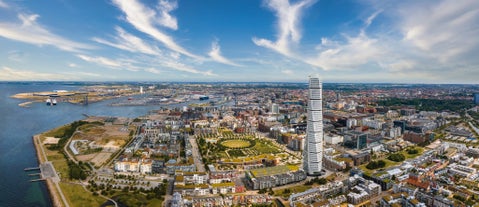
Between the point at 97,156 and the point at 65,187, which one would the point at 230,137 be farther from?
the point at 65,187

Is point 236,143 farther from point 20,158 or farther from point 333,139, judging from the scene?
point 20,158

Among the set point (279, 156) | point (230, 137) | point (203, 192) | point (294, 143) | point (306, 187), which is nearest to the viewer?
point (203, 192)

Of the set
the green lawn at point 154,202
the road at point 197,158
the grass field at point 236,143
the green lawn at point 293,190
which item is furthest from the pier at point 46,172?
the grass field at point 236,143

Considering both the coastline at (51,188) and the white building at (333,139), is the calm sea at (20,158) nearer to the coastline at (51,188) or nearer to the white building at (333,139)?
the coastline at (51,188)

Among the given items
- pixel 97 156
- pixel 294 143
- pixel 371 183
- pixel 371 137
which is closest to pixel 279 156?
pixel 294 143

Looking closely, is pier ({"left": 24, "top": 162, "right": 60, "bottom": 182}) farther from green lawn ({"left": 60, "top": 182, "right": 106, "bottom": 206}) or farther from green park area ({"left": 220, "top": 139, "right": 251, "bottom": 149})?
green park area ({"left": 220, "top": 139, "right": 251, "bottom": 149})

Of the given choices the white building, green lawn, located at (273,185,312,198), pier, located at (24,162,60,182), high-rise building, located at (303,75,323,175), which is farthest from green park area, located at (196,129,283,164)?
pier, located at (24,162,60,182)
